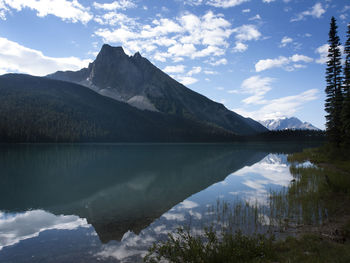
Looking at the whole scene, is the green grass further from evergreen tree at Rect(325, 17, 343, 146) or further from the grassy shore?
evergreen tree at Rect(325, 17, 343, 146)

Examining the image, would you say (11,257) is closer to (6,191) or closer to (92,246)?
(92,246)

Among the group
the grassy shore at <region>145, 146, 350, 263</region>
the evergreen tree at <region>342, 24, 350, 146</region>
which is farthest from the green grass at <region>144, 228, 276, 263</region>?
the evergreen tree at <region>342, 24, 350, 146</region>

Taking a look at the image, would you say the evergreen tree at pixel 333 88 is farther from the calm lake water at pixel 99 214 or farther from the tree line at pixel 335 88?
the calm lake water at pixel 99 214

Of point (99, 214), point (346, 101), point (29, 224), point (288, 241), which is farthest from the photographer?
point (346, 101)

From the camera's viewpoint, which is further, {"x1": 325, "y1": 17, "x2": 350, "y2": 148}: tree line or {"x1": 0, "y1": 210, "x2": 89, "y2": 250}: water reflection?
{"x1": 325, "y1": 17, "x2": 350, "y2": 148}: tree line

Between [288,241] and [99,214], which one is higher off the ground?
[288,241]

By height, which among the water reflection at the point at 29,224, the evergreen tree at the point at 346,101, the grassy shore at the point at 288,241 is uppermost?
the evergreen tree at the point at 346,101

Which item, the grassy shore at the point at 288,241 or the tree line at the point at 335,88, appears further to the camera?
the tree line at the point at 335,88

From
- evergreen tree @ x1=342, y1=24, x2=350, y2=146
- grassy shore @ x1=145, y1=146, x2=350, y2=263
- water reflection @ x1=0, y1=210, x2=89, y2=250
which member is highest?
evergreen tree @ x1=342, y1=24, x2=350, y2=146

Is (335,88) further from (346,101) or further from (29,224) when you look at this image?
(29,224)

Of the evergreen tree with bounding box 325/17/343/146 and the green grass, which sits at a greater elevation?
the evergreen tree with bounding box 325/17/343/146

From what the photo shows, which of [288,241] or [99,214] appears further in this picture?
[99,214]

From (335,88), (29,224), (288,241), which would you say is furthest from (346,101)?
(29,224)

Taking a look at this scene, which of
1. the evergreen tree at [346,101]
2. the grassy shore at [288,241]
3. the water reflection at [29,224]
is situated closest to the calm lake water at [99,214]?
the water reflection at [29,224]
